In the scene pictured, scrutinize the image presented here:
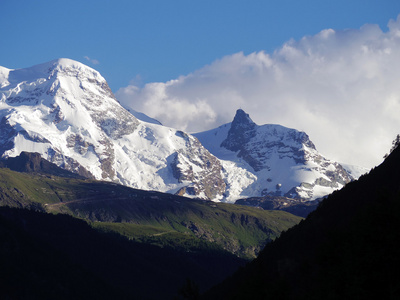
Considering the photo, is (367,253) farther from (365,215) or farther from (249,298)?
(249,298)

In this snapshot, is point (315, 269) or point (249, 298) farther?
point (315, 269)

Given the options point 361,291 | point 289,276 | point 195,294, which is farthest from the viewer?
point 289,276


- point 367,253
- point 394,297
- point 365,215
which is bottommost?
point 394,297

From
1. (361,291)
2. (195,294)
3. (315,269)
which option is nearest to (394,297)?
(361,291)

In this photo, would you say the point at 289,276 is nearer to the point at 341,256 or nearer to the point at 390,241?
the point at 341,256

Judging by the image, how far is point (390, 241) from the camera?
104 meters

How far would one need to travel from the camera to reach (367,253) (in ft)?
349

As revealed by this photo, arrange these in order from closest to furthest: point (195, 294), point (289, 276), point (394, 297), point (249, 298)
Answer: point (394, 297) < point (249, 298) < point (195, 294) < point (289, 276)

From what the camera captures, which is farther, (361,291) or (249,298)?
(249,298)

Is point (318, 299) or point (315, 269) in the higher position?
point (315, 269)

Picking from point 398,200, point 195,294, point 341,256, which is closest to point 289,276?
point 195,294

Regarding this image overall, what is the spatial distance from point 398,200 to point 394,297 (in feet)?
65.2

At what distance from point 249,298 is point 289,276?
79.4m

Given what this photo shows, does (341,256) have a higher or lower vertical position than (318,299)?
higher
